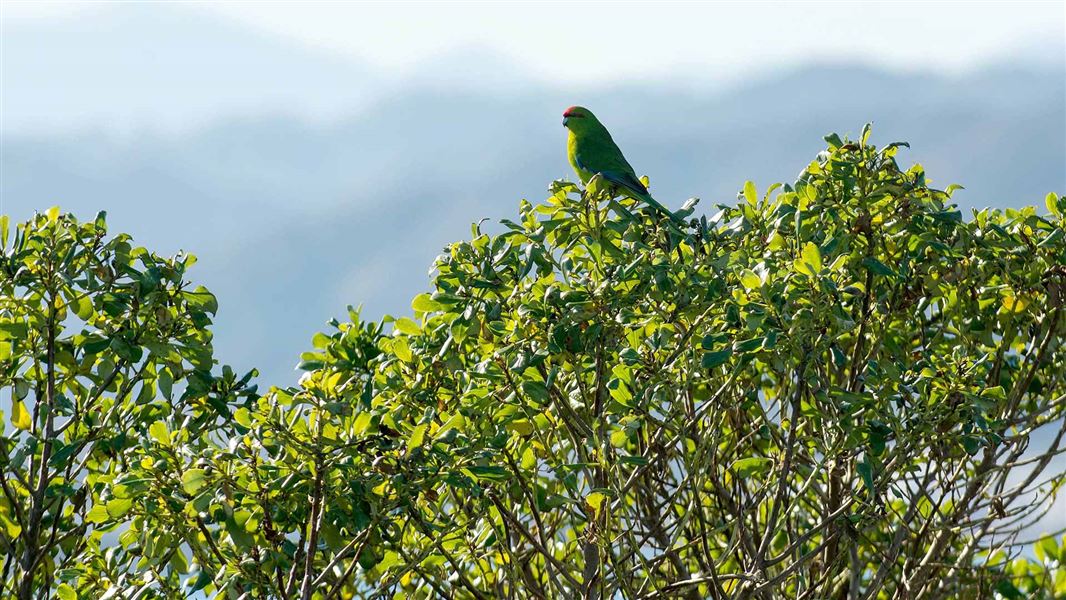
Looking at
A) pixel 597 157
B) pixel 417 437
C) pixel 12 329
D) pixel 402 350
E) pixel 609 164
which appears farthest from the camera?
pixel 597 157

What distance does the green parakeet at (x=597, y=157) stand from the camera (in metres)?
5.73

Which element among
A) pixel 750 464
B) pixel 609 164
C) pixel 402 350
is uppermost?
pixel 609 164

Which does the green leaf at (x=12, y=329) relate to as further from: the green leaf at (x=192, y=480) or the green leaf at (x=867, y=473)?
the green leaf at (x=867, y=473)

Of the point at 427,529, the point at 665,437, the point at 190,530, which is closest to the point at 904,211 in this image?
the point at 665,437

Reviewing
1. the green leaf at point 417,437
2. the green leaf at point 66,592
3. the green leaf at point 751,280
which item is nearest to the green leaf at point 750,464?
the green leaf at point 751,280

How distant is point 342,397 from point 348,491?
0.53 meters

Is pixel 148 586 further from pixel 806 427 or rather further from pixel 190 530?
pixel 806 427

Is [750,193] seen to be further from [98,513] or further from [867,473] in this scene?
[98,513]

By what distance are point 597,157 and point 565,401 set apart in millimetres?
2143

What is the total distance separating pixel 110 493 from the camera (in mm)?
4926

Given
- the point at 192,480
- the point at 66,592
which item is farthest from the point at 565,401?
the point at 66,592

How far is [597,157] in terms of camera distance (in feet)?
21.9

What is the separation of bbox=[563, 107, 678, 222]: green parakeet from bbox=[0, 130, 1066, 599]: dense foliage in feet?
1.43

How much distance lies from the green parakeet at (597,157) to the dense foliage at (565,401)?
1.43 feet
